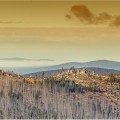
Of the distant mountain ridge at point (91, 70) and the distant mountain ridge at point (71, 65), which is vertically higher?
the distant mountain ridge at point (71, 65)

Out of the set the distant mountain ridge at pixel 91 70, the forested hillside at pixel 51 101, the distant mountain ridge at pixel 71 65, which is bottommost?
the forested hillside at pixel 51 101

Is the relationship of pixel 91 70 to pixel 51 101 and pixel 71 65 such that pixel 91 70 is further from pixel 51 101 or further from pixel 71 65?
pixel 51 101

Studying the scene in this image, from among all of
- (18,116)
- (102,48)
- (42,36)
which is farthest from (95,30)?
(18,116)

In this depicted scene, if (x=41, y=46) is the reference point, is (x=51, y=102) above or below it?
below

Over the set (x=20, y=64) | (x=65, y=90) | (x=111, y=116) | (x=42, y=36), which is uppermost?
(x=42, y=36)

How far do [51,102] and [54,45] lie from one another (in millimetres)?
917

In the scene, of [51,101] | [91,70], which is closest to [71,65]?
[91,70]

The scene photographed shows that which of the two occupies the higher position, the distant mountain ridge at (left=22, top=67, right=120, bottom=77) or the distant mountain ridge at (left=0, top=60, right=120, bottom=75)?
the distant mountain ridge at (left=0, top=60, right=120, bottom=75)

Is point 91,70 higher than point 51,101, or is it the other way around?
point 91,70

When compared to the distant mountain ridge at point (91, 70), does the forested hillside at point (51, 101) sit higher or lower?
lower

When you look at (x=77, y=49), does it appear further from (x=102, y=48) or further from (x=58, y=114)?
(x=58, y=114)

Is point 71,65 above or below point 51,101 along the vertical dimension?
above

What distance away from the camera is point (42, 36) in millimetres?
6707

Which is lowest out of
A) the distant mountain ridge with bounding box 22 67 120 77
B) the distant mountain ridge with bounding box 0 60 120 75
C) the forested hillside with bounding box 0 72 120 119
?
the forested hillside with bounding box 0 72 120 119
